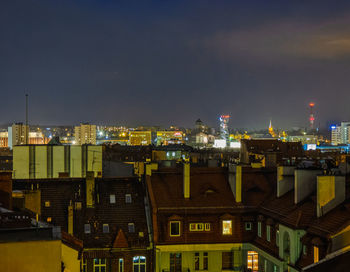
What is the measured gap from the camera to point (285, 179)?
3162 cm

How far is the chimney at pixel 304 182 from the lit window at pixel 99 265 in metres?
12.6

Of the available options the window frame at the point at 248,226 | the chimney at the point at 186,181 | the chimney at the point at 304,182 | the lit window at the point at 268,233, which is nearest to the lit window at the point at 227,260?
the window frame at the point at 248,226

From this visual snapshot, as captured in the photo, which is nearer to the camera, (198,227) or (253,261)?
(253,261)

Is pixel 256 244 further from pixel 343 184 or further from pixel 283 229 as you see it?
pixel 343 184

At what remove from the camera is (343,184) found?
25.6 meters

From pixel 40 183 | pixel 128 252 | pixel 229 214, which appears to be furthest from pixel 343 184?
pixel 40 183

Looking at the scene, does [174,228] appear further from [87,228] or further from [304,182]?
[304,182]

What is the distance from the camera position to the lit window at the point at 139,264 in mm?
32094

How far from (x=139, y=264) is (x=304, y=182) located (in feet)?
38.6

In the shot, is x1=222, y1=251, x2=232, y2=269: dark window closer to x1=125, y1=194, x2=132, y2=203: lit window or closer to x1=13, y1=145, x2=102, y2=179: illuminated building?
x1=125, y1=194, x2=132, y2=203: lit window

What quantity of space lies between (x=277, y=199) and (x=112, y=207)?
11365 mm

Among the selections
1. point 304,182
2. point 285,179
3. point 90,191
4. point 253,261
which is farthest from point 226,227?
point 90,191

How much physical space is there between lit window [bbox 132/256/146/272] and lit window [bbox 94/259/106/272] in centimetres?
197

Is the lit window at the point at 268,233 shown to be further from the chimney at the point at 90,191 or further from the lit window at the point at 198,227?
the chimney at the point at 90,191
